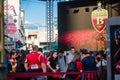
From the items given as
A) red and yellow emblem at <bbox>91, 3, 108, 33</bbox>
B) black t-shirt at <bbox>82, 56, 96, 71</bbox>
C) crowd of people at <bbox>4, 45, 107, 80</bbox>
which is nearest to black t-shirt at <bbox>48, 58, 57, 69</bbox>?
crowd of people at <bbox>4, 45, 107, 80</bbox>

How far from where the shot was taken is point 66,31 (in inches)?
1500

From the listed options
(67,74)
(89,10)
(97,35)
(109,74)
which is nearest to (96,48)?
(97,35)

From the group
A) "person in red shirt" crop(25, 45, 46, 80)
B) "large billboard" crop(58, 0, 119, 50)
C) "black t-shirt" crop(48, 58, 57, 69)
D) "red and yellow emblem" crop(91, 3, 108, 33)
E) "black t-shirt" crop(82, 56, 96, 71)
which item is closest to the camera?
"person in red shirt" crop(25, 45, 46, 80)

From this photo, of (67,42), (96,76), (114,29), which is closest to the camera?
(114,29)

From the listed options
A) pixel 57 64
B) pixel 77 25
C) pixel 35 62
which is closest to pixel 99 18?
pixel 77 25

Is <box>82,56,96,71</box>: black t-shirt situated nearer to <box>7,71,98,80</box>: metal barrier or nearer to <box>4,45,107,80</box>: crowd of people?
<box>4,45,107,80</box>: crowd of people

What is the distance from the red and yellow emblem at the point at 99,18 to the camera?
3366 centimetres

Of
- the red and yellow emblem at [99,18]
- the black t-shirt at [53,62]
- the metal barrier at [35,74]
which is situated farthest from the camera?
the red and yellow emblem at [99,18]

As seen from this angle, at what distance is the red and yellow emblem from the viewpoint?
1325 inches

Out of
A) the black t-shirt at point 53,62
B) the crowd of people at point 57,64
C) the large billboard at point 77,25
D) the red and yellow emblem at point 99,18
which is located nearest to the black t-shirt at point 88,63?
the crowd of people at point 57,64

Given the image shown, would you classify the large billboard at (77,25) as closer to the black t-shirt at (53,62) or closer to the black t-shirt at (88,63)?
the black t-shirt at (53,62)

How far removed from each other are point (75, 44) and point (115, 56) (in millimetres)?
27352

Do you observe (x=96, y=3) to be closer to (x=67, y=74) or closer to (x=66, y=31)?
(x=66, y=31)

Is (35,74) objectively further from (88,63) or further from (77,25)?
(77,25)
